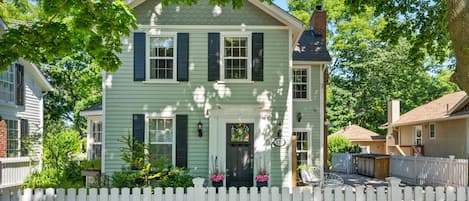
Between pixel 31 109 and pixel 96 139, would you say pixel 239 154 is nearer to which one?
pixel 96 139

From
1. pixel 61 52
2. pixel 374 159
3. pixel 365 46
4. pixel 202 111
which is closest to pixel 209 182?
pixel 202 111

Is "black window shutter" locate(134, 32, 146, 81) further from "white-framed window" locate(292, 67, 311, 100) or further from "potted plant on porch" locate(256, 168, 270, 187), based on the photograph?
"white-framed window" locate(292, 67, 311, 100)

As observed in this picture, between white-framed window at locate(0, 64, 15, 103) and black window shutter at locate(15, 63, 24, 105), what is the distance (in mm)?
250

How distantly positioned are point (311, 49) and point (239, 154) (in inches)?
260

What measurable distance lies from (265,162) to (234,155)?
97 centimetres

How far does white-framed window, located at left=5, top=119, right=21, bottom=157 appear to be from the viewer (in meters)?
17.4

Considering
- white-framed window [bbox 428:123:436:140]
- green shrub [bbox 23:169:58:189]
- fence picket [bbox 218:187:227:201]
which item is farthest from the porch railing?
white-framed window [bbox 428:123:436:140]

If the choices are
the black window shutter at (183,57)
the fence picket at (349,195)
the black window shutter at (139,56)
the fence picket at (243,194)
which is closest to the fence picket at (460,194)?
the fence picket at (349,195)

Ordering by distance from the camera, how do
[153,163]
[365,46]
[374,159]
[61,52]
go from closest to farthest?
[61,52], [153,163], [374,159], [365,46]

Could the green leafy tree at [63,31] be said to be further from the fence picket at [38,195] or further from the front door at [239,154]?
the front door at [239,154]

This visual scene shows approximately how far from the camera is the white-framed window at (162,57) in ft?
44.9

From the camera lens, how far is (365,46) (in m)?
34.0

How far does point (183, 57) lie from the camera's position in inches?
536

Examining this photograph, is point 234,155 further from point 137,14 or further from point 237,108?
point 137,14
